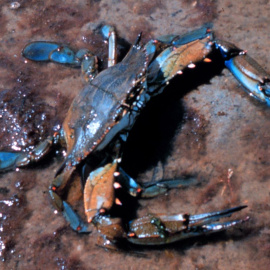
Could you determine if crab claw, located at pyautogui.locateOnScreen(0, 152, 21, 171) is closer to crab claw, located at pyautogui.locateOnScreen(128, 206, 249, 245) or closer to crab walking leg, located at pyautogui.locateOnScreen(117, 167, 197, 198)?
crab walking leg, located at pyautogui.locateOnScreen(117, 167, 197, 198)

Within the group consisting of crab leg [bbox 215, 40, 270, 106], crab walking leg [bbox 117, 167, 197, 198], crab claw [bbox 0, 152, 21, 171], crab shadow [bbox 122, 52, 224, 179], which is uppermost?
crab leg [bbox 215, 40, 270, 106]

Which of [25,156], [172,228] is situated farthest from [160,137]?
[25,156]

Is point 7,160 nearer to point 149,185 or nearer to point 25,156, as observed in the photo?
point 25,156

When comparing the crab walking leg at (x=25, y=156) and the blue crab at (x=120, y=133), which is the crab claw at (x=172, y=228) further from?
the crab walking leg at (x=25, y=156)

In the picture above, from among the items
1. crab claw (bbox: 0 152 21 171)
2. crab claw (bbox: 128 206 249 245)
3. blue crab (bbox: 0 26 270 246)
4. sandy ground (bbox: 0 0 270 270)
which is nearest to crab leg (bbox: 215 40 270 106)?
blue crab (bbox: 0 26 270 246)

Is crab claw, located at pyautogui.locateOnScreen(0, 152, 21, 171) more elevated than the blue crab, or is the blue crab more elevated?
the blue crab

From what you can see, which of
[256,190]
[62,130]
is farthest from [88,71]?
[256,190]

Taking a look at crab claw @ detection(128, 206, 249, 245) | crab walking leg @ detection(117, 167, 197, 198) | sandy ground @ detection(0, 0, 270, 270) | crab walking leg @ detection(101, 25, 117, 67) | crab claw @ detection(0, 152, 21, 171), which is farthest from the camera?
crab walking leg @ detection(101, 25, 117, 67)

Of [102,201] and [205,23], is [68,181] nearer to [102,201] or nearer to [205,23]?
[102,201]
